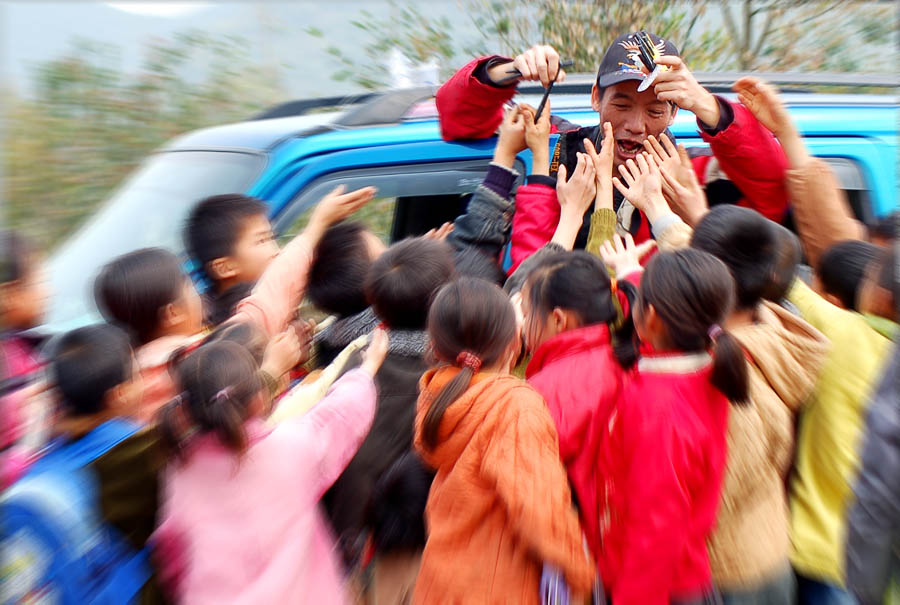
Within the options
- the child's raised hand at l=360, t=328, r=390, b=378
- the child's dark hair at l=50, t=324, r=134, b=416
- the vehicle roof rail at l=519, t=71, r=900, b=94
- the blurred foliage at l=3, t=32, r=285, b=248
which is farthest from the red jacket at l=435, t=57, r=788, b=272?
the blurred foliage at l=3, t=32, r=285, b=248

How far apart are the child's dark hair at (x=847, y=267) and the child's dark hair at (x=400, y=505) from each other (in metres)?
1.22

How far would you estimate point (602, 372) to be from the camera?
2061 millimetres

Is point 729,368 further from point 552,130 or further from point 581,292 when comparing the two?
point 552,130

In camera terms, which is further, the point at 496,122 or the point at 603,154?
the point at 496,122

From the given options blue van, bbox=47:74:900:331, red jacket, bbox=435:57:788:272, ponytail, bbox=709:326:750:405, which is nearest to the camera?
ponytail, bbox=709:326:750:405

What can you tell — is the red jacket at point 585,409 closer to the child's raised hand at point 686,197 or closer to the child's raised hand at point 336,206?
the child's raised hand at point 686,197

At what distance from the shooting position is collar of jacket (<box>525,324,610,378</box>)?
210 cm

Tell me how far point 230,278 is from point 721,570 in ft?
5.31

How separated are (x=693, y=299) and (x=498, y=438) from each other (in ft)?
1.74

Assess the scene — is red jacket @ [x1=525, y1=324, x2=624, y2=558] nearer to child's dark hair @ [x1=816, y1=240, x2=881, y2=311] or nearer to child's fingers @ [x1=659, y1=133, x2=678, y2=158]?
child's dark hair @ [x1=816, y1=240, x2=881, y2=311]

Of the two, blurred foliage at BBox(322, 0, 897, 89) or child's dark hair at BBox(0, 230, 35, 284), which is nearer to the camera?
child's dark hair at BBox(0, 230, 35, 284)

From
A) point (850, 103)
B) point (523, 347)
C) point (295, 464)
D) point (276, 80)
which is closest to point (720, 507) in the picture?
point (523, 347)

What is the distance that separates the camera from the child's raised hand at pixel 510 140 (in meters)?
2.77

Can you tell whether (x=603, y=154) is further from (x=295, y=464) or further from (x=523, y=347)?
(x=295, y=464)
